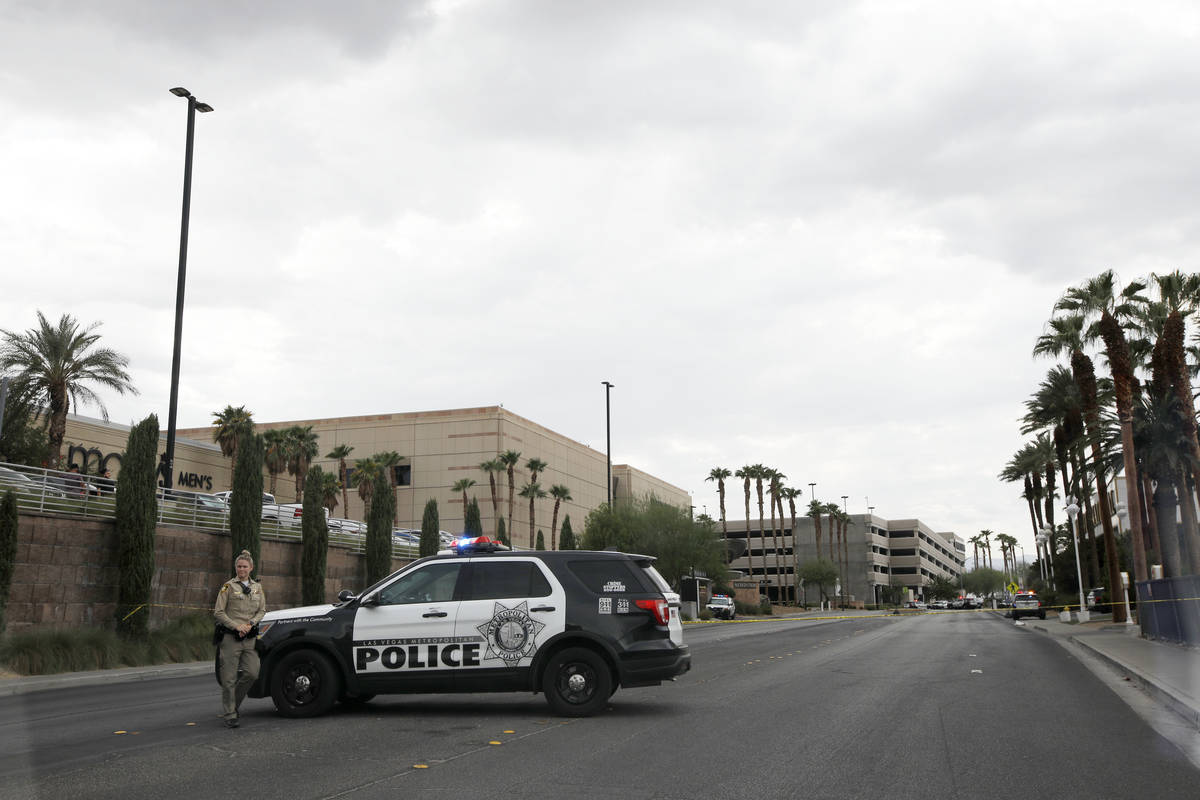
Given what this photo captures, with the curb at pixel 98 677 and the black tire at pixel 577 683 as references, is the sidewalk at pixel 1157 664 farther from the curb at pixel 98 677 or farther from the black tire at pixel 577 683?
the curb at pixel 98 677

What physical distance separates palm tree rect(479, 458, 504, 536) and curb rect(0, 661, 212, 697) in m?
47.8

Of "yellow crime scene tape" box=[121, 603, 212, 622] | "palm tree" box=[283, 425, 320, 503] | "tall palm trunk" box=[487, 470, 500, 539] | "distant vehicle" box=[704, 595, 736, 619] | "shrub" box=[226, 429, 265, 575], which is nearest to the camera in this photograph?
"yellow crime scene tape" box=[121, 603, 212, 622]

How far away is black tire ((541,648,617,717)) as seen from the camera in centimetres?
1064

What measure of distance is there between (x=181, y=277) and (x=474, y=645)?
1804 centimetres

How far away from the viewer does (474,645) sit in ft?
35.1

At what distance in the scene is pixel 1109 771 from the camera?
7711 mm

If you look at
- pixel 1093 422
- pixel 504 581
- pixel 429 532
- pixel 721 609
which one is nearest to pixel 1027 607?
pixel 1093 422

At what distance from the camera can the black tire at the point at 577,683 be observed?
10.6 m

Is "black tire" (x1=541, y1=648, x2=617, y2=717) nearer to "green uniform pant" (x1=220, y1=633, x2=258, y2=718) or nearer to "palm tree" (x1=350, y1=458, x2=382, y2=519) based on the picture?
"green uniform pant" (x1=220, y1=633, x2=258, y2=718)

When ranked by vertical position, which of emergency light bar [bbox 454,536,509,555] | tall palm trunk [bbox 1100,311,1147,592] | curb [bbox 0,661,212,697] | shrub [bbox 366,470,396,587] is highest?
tall palm trunk [bbox 1100,311,1147,592]

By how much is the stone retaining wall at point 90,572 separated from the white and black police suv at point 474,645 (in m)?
14.3

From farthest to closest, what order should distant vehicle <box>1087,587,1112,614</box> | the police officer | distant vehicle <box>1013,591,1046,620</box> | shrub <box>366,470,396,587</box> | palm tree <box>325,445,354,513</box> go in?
palm tree <box>325,445,354,513</box> → distant vehicle <box>1013,591,1046,620</box> → distant vehicle <box>1087,587,1112,614</box> → shrub <box>366,470,396,587</box> → the police officer

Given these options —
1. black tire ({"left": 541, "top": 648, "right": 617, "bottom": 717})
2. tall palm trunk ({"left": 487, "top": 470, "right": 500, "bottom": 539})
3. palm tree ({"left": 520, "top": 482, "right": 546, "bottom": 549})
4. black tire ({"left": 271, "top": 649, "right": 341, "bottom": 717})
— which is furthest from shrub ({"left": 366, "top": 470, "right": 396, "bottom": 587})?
palm tree ({"left": 520, "top": 482, "right": 546, "bottom": 549})

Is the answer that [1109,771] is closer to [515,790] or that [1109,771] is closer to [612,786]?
Result: [612,786]
